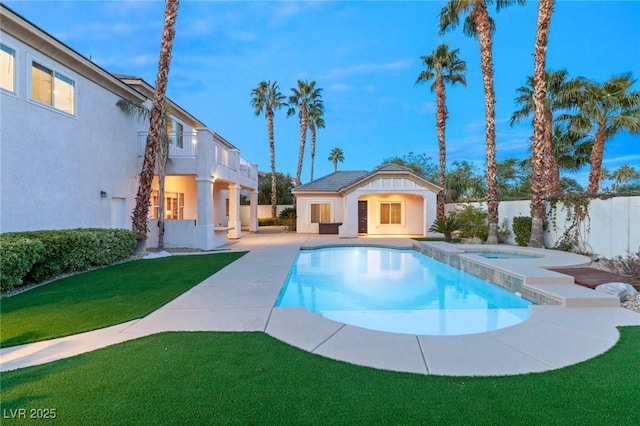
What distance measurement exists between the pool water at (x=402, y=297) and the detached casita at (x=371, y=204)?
7.31 metres

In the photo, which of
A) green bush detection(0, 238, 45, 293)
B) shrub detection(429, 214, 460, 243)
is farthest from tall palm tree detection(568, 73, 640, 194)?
green bush detection(0, 238, 45, 293)

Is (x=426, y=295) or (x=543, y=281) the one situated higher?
(x=543, y=281)

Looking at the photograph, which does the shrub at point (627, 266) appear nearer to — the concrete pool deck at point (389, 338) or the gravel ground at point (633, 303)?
the gravel ground at point (633, 303)

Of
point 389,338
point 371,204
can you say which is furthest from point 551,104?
point 389,338

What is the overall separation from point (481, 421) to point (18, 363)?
16.5ft

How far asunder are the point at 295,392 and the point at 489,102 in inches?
640

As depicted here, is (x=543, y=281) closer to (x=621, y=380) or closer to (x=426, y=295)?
(x=426, y=295)

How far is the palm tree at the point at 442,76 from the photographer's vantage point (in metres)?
21.0

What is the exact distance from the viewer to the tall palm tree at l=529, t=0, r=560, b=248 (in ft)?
41.9

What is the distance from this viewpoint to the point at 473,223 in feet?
56.4

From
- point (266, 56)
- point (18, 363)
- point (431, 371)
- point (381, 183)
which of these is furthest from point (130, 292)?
point (266, 56)

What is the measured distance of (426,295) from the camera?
8672 mm

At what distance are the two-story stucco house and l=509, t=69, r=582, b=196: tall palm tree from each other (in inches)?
674

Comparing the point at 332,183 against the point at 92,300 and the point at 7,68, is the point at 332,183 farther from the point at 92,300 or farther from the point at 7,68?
the point at 92,300
